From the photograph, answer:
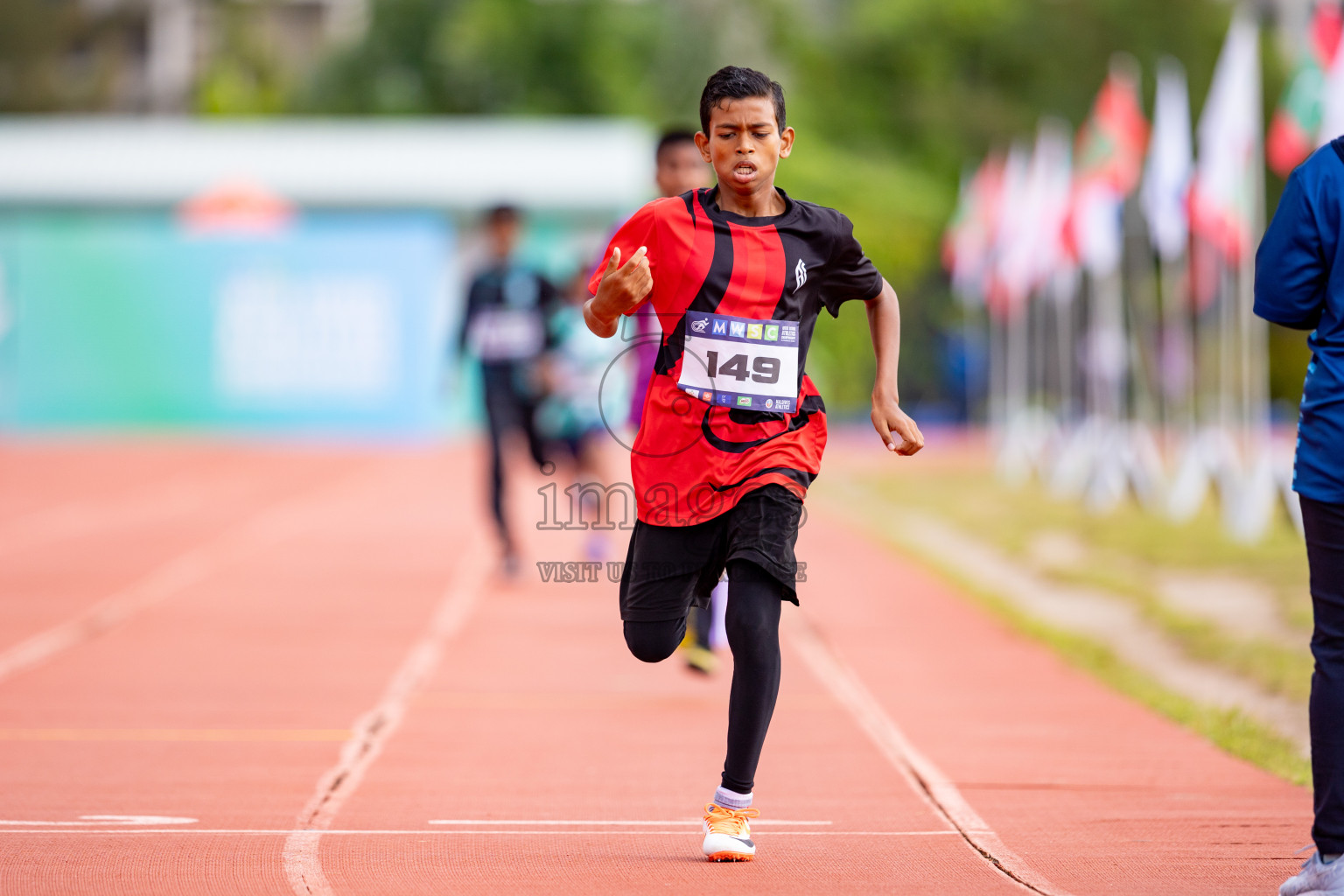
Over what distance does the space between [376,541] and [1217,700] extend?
→ 24.7 ft

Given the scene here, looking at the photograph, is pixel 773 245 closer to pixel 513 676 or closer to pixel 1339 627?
pixel 1339 627

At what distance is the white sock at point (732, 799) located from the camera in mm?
4250

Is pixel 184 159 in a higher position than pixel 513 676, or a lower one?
higher

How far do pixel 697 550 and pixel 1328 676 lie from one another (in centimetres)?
148

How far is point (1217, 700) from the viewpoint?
7.20m

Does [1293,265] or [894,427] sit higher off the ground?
[1293,265]

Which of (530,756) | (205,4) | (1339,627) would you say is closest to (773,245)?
(1339,627)

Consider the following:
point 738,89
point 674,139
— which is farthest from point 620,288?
point 674,139

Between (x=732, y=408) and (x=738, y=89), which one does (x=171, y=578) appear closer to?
(x=732, y=408)

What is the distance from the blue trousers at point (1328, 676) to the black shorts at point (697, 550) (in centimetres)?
119

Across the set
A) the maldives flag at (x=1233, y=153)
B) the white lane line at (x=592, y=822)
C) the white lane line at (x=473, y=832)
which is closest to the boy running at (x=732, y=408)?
the white lane line at (x=473, y=832)

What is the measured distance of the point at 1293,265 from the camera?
3.74 m

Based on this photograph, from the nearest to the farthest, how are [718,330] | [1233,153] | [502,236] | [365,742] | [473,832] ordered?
[718,330], [473,832], [365,742], [502,236], [1233,153]

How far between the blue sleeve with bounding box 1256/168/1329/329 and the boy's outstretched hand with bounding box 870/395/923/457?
2.82 feet
